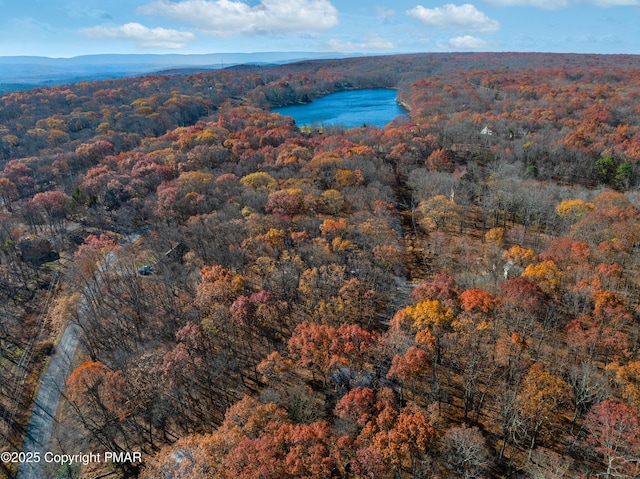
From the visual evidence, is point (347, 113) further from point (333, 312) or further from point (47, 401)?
point (47, 401)

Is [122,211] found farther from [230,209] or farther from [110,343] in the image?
[110,343]

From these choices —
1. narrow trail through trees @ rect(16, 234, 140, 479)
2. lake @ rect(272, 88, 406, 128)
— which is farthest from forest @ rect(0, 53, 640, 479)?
lake @ rect(272, 88, 406, 128)

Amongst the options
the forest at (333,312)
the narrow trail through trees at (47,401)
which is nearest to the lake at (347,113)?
the forest at (333,312)

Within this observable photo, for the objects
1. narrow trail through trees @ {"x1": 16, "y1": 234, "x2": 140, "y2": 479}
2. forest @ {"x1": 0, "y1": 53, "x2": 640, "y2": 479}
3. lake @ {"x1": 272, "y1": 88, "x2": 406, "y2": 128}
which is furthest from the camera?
lake @ {"x1": 272, "y1": 88, "x2": 406, "y2": 128}

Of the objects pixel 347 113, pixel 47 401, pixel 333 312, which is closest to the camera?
pixel 47 401

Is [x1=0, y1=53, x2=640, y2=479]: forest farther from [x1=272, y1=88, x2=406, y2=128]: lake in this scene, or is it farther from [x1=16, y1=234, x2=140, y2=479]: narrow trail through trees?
[x1=272, y1=88, x2=406, y2=128]: lake

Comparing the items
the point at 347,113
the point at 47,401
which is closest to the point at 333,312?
the point at 47,401

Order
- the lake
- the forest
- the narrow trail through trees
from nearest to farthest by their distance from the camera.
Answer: the forest → the narrow trail through trees → the lake

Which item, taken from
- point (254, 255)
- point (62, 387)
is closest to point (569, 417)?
point (254, 255)

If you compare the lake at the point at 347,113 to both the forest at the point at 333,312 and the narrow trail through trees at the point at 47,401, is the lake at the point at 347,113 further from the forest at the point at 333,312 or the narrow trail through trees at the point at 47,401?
the narrow trail through trees at the point at 47,401
